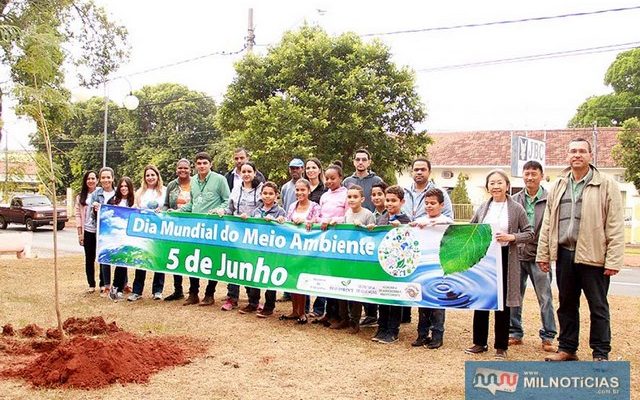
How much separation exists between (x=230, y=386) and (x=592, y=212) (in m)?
3.18

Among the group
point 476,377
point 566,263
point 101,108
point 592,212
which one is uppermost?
point 101,108

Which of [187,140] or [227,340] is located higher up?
[187,140]

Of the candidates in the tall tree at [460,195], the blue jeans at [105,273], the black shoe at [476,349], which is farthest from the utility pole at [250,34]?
the tall tree at [460,195]

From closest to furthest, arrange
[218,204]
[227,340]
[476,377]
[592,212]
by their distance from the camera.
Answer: [476,377], [592,212], [227,340], [218,204]

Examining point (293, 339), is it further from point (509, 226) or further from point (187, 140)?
point (187, 140)

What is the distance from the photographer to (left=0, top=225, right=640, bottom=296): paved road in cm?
1205

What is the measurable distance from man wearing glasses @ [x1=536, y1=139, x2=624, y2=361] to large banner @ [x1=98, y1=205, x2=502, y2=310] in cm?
57

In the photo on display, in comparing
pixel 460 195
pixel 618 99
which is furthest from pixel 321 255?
pixel 618 99

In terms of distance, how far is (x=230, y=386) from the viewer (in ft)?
15.6

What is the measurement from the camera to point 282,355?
18.7 feet

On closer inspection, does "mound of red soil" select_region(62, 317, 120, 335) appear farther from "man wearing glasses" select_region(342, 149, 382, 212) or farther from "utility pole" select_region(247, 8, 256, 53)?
"utility pole" select_region(247, 8, 256, 53)

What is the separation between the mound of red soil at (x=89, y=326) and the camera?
6.50m

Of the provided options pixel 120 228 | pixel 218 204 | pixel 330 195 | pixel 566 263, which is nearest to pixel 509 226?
pixel 566 263

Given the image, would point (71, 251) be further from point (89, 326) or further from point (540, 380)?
point (540, 380)
